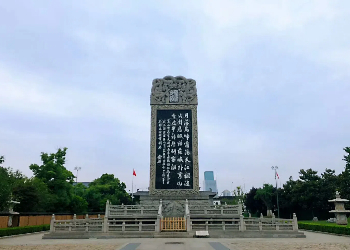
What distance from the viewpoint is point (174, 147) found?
14.7 metres

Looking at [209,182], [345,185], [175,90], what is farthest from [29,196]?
[209,182]

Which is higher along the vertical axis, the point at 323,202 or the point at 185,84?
the point at 185,84

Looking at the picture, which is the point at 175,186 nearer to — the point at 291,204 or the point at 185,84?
the point at 185,84

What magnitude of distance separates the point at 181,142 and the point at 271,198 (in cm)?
1577

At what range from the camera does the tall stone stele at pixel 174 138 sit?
14.2 metres

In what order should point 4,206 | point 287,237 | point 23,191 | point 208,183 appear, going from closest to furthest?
point 287,237 < point 4,206 < point 23,191 < point 208,183

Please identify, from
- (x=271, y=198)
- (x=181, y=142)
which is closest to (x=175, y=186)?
(x=181, y=142)

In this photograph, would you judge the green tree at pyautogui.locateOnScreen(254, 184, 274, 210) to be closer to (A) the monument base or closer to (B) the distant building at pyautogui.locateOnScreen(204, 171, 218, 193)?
(A) the monument base

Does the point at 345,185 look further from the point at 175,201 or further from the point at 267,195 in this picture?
the point at 175,201

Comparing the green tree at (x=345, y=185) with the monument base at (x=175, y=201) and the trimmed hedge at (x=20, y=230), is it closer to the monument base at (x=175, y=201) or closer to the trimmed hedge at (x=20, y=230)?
the monument base at (x=175, y=201)

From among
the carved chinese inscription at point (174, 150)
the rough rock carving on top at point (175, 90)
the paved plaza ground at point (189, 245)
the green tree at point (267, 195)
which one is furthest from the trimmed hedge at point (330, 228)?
the green tree at point (267, 195)

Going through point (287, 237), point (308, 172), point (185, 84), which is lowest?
point (287, 237)

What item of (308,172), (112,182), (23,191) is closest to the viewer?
(23,191)

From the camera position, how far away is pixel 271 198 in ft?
88.2
